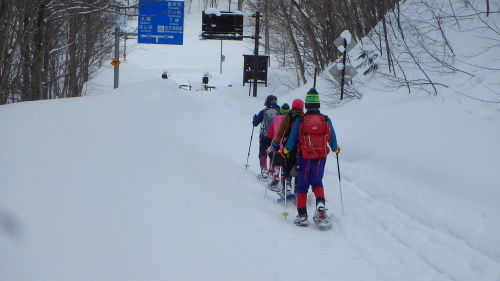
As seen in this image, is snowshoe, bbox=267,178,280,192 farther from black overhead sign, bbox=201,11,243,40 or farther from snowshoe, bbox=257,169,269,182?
black overhead sign, bbox=201,11,243,40

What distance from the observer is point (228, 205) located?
723 centimetres

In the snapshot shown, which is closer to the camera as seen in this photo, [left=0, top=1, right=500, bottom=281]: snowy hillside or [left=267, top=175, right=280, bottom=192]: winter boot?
[left=0, top=1, right=500, bottom=281]: snowy hillside

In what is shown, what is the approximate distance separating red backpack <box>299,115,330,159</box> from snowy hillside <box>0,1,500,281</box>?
1.02 meters

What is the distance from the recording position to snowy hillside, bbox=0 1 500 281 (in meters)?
4.40

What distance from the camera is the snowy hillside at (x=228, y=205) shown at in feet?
14.4

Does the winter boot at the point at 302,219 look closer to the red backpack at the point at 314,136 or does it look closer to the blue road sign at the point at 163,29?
the red backpack at the point at 314,136

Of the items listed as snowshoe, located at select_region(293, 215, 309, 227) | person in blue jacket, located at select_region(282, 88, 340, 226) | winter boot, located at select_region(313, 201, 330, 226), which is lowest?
snowshoe, located at select_region(293, 215, 309, 227)

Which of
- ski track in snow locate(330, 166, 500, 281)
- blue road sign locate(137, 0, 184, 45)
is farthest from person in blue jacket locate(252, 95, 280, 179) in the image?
blue road sign locate(137, 0, 184, 45)

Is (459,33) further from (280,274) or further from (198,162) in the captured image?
Result: (280,274)

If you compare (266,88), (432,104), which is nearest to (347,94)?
(432,104)

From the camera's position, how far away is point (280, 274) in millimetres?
5043

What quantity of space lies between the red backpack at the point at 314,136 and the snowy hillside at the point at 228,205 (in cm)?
102

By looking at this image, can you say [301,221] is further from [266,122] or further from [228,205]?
[266,122]

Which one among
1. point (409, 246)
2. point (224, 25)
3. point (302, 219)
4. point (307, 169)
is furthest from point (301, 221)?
point (224, 25)
